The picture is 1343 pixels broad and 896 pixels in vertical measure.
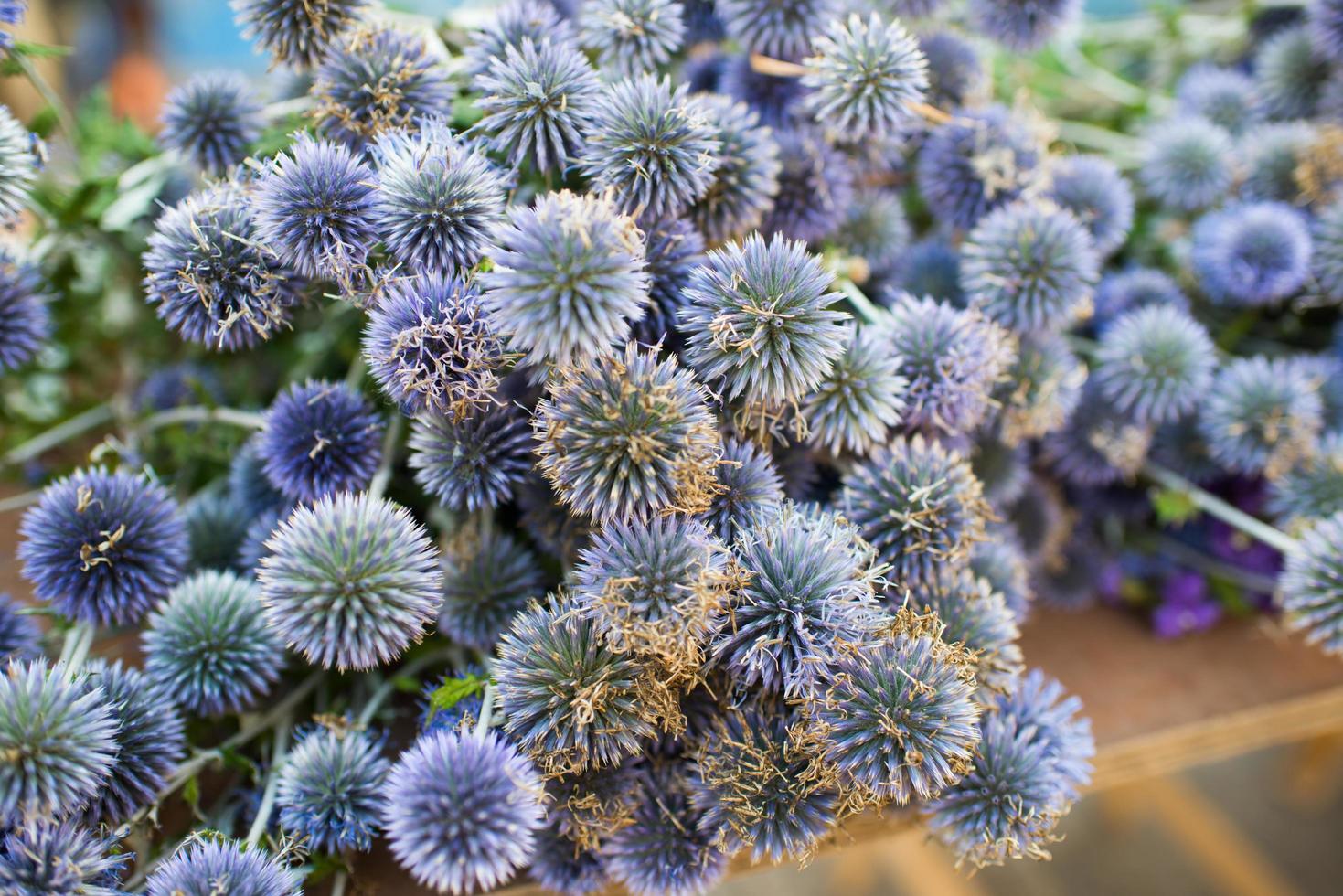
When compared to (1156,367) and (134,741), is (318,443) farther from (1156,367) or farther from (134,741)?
(1156,367)

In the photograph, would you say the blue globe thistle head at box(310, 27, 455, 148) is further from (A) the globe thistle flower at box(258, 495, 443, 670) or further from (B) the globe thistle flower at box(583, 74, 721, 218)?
(A) the globe thistle flower at box(258, 495, 443, 670)

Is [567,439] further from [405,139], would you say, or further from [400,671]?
[400,671]

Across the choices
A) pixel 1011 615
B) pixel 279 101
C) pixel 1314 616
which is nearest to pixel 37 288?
pixel 279 101

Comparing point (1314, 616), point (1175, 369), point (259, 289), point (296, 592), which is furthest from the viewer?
point (1175, 369)

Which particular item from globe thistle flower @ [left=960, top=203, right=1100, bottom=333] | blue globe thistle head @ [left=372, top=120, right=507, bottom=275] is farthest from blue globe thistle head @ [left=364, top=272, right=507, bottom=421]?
globe thistle flower @ [left=960, top=203, right=1100, bottom=333]

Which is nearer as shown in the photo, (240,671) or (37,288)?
(240,671)

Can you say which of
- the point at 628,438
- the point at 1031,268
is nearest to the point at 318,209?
the point at 628,438

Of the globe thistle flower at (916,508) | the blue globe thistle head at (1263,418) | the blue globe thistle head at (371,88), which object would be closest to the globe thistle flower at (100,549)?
the blue globe thistle head at (371,88)
